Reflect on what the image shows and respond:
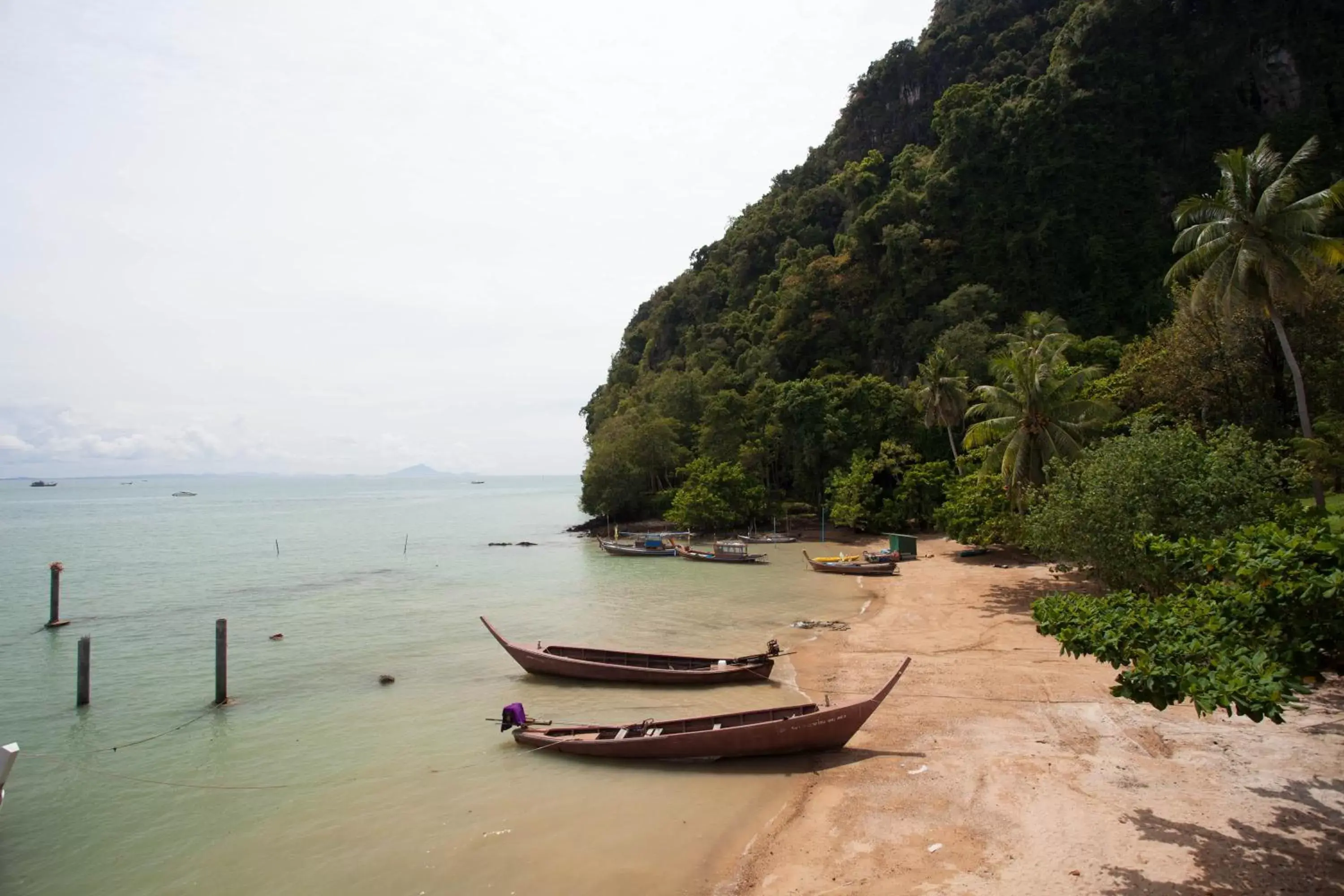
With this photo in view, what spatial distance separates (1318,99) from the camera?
4422cm

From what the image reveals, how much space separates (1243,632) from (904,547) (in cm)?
2913

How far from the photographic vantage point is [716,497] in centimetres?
4819

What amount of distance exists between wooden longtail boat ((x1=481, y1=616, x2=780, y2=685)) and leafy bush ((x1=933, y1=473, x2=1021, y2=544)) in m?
11.6

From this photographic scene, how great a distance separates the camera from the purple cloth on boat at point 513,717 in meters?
13.9

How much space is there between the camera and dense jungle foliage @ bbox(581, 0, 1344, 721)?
8.22 m

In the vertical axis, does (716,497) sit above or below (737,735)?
above

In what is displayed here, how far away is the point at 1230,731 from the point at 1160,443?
25.1ft

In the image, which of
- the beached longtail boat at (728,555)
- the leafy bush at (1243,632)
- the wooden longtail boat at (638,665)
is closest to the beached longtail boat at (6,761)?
the wooden longtail boat at (638,665)

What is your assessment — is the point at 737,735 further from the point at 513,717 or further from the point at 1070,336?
the point at 1070,336

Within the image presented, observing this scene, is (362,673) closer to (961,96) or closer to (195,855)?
(195,855)

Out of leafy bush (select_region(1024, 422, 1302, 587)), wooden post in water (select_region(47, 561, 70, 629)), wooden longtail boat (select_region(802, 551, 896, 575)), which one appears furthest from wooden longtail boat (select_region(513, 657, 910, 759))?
wooden post in water (select_region(47, 561, 70, 629))

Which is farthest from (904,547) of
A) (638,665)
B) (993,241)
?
(993,241)

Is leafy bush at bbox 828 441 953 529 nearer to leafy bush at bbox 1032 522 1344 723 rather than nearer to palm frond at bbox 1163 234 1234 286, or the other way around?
palm frond at bbox 1163 234 1234 286

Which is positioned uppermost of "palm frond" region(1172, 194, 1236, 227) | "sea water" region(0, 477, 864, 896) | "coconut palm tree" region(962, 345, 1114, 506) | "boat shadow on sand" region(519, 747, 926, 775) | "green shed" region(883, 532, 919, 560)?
"palm frond" region(1172, 194, 1236, 227)
